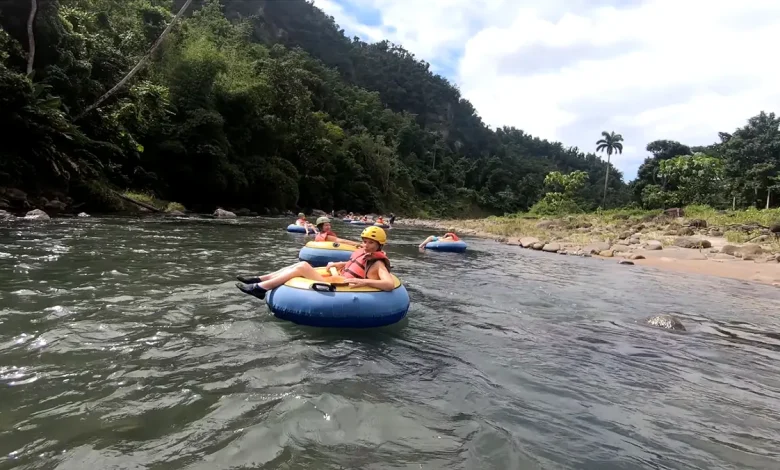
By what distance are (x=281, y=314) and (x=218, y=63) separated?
26108 millimetres

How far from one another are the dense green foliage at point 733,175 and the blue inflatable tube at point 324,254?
32.8 meters

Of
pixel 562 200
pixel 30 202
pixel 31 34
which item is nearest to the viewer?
pixel 30 202

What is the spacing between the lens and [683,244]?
59.2ft

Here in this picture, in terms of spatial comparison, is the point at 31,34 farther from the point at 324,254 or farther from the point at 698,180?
the point at 698,180

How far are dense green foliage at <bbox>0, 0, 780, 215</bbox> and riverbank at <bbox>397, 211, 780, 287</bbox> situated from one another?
14.6 meters

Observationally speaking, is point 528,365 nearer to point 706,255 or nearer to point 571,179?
point 706,255

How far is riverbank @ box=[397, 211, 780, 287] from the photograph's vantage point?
1387cm

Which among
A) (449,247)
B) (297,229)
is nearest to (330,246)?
(449,247)

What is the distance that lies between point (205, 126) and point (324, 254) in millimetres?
19769

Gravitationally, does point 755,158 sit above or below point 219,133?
above

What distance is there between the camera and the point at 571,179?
55281mm

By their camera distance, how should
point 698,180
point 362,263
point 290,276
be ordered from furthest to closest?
point 698,180 < point 362,263 < point 290,276

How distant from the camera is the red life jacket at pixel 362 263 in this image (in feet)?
20.1

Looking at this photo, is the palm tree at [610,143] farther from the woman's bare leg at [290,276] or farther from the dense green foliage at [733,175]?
the woman's bare leg at [290,276]
